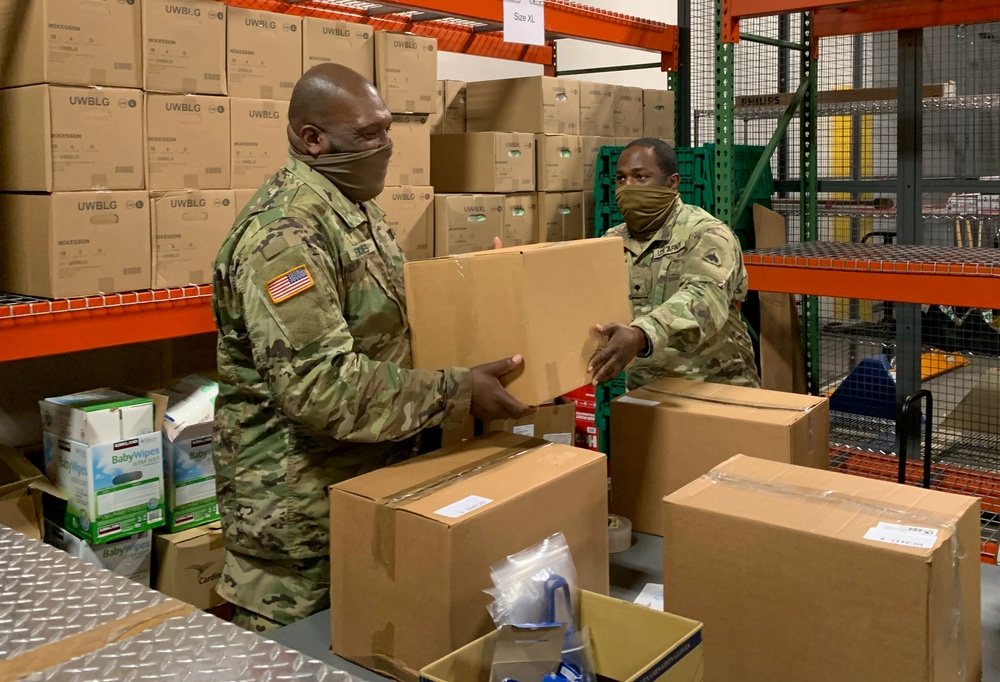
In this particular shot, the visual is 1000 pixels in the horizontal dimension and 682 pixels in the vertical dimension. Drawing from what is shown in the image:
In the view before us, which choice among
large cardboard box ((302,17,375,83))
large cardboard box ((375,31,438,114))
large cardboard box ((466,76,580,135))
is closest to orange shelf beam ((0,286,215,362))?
large cardboard box ((302,17,375,83))

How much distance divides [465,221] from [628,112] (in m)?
1.38

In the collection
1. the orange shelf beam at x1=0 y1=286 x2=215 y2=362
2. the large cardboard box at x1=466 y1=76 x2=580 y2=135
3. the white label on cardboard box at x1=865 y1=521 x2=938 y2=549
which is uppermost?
the large cardboard box at x1=466 y1=76 x2=580 y2=135

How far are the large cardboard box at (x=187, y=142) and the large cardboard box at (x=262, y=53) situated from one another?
11 centimetres

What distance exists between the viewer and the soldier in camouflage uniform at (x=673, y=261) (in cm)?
253

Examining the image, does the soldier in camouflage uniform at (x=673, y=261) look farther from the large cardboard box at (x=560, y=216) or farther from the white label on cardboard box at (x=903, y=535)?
the white label on cardboard box at (x=903, y=535)

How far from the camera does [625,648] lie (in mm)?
1248

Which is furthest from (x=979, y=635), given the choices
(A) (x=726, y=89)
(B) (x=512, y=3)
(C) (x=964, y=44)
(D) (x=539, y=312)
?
(C) (x=964, y=44)

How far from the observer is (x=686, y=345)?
2328mm

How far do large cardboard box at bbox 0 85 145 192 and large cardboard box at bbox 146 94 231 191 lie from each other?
42 mm

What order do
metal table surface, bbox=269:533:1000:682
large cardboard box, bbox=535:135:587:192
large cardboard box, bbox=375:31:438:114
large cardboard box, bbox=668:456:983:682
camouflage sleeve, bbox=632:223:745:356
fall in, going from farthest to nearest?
large cardboard box, bbox=535:135:587:192 < large cardboard box, bbox=375:31:438:114 < camouflage sleeve, bbox=632:223:745:356 < metal table surface, bbox=269:533:1000:682 < large cardboard box, bbox=668:456:983:682

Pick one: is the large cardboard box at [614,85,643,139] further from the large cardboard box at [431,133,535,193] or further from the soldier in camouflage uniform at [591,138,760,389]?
the soldier in camouflage uniform at [591,138,760,389]

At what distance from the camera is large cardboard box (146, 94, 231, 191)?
250 centimetres

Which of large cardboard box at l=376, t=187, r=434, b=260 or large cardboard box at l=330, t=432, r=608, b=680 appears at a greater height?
large cardboard box at l=376, t=187, r=434, b=260

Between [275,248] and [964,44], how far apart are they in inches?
183
